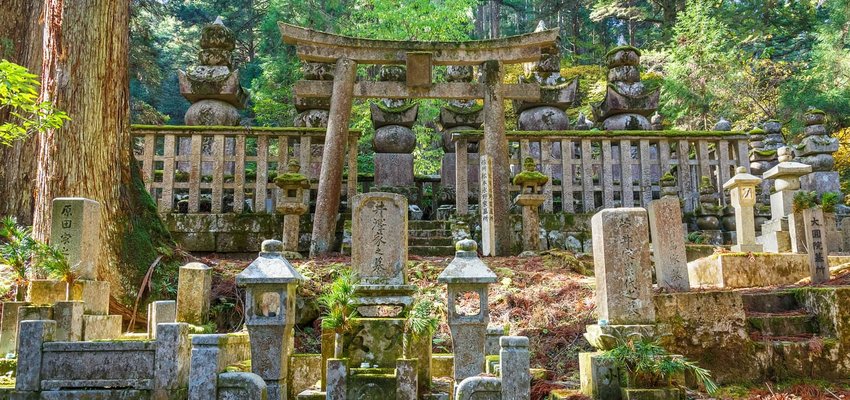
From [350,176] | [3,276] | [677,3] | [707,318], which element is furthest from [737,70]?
[3,276]

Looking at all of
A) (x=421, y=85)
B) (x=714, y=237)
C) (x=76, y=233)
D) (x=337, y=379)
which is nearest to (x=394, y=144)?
(x=421, y=85)

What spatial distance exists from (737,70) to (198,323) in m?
19.7

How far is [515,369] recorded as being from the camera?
4566 millimetres

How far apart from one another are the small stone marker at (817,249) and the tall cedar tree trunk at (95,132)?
9.20m

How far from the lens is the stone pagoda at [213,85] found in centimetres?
1396

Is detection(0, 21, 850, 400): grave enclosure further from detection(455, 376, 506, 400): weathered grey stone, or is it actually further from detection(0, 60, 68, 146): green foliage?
detection(0, 60, 68, 146): green foliage

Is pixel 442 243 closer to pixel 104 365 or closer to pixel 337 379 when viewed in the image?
pixel 337 379

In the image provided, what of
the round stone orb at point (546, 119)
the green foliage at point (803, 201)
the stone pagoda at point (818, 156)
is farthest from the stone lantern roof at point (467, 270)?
the stone pagoda at point (818, 156)

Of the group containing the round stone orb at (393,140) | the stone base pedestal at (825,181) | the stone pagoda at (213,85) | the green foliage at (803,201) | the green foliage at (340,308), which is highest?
the stone pagoda at (213,85)

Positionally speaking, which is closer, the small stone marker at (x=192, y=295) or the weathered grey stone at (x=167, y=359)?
the weathered grey stone at (x=167, y=359)

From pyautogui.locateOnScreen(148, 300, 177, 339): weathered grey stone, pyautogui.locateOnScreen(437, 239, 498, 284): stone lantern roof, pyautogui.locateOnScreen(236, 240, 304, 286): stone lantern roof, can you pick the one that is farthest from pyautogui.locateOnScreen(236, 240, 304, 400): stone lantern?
pyautogui.locateOnScreen(148, 300, 177, 339): weathered grey stone

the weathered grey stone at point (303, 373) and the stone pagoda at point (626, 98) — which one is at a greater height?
the stone pagoda at point (626, 98)

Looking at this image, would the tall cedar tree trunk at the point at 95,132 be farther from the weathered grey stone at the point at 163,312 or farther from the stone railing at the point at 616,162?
the stone railing at the point at 616,162

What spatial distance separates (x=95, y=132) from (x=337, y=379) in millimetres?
4681
